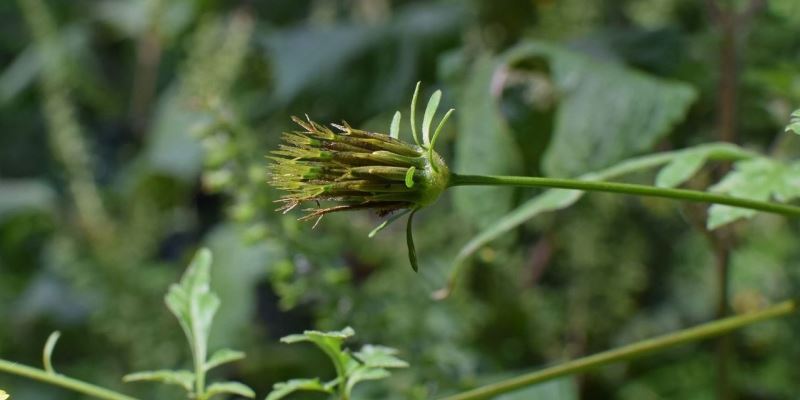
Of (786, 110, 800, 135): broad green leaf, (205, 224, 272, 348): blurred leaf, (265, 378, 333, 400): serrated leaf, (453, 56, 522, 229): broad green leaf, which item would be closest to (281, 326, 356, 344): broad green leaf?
(265, 378, 333, 400): serrated leaf

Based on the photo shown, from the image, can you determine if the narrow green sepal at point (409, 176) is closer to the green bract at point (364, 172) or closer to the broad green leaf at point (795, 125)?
the green bract at point (364, 172)

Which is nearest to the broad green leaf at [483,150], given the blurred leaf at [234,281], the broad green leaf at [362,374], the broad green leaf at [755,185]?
the broad green leaf at [755,185]

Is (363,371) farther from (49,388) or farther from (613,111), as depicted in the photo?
(49,388)

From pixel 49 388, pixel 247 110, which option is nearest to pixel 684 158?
pixel 247 110

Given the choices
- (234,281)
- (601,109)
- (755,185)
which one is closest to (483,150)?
(601,109)

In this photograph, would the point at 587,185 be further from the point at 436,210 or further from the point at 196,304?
the point at 436,210

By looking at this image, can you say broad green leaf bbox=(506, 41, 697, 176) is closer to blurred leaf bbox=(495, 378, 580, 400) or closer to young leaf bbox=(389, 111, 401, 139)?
blurred leaf bbox=(495, 378, 580, 400)
